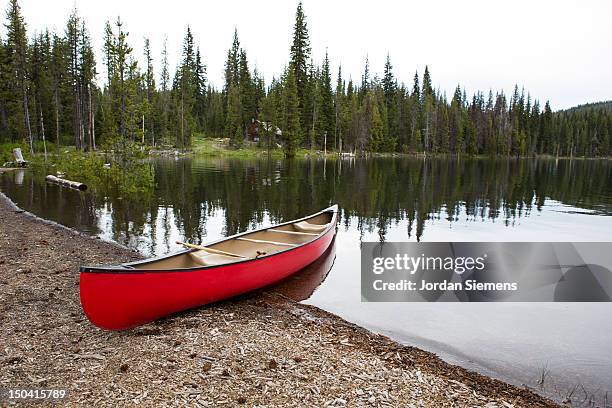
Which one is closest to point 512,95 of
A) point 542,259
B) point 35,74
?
point 35,74

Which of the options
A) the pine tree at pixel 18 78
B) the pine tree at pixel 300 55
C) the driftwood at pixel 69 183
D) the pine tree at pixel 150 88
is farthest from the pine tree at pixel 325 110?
the driftwood at pixel 69 183

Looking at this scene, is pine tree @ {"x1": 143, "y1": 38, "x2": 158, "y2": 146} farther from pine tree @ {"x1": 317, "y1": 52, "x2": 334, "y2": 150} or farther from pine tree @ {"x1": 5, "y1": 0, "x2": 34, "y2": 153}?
pine tree @ {"x1": 317, "y1": 52, "x2": 334, "y2": 150}

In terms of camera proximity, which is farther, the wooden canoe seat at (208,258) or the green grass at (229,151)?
the green grass at (229,151)

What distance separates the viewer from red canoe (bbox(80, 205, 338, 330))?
23.0 feet

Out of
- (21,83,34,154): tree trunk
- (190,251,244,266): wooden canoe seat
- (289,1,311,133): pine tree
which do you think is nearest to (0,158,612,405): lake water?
(190,251,244,266): wooden canoe seat

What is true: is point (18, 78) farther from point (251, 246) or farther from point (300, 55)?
point (251, 246)

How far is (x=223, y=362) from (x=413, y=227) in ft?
49.5

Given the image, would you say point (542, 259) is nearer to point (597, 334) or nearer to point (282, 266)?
point (597, 334)

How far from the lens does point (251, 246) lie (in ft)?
40.8

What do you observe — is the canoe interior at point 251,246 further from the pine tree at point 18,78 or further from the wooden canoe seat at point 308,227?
the pine tree at point 18,78

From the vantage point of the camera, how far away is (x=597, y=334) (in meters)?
9.31

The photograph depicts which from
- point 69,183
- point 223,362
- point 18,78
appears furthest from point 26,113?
point 223,362

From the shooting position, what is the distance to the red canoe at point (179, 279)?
7.02 metres

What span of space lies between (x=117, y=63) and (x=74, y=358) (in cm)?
2068
